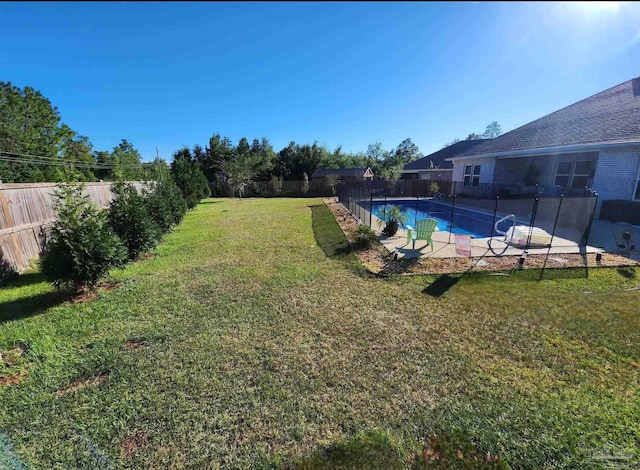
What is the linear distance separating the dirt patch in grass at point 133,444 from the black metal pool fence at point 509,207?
7896mm

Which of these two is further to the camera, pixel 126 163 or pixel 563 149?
pixel 126 163

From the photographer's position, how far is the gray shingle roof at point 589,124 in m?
9.75

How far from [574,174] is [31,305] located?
1831 cm

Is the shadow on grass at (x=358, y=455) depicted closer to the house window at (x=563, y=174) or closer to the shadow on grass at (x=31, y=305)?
the shadow on grass at (x=31, y=305)

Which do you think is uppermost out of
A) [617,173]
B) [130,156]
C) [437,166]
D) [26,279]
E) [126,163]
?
[130,156]

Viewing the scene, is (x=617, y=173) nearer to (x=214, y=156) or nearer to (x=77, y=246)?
(x=77, y=246)

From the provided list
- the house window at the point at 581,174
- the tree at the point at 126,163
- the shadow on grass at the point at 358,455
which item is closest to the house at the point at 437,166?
the house window at the point at 581,174

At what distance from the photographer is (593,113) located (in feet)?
40.6

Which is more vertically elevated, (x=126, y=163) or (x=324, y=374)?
(x=126, y=163)

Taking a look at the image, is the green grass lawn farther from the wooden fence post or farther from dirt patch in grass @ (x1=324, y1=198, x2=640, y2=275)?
the wooden fence post

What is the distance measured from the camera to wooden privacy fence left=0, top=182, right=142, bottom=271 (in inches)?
206

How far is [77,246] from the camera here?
4297 millimetres

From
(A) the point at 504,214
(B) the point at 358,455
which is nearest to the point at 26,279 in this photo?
(B) the point at 358,455

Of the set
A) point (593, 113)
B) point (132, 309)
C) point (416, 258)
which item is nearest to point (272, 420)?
point (132, 309)
